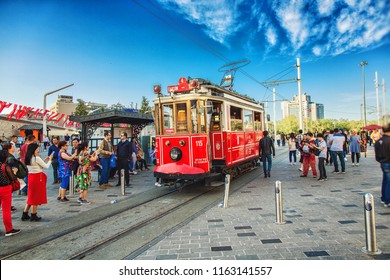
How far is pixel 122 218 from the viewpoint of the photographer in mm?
5246

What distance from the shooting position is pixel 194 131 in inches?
277

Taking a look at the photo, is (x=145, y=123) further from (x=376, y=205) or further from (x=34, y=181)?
(x=376, y=205)

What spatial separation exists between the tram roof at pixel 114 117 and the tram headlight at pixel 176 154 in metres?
4.27

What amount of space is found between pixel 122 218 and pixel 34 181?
1.86 meters

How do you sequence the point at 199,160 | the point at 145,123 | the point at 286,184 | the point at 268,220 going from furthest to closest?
the point at 145,123 → the point at 286,184 → the point at 199,160 → the point at 268,220

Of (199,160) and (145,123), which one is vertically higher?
(145,123)

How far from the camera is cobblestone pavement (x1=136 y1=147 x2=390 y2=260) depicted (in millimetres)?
3273

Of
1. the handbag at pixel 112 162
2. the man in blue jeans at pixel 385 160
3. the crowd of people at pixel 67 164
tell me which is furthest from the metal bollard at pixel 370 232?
the handbag at pixel 112 162

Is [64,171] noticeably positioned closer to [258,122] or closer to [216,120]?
[216,120]

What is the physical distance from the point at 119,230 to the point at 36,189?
6.59 feet

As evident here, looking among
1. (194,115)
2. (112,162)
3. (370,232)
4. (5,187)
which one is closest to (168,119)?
(194,115)

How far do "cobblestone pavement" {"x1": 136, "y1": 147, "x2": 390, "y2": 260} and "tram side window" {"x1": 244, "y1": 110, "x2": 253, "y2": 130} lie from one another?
3.79 metres

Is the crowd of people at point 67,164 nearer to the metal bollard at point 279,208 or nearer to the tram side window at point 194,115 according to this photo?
the metal bollard at point 279,208

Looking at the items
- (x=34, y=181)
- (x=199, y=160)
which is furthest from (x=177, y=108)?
(x=34, y=181)
